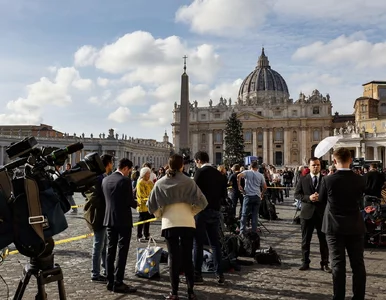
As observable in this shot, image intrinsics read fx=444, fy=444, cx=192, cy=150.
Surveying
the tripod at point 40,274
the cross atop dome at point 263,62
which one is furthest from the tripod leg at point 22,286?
the cross atop dome at point 263,62

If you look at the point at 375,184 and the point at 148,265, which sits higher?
the point at 375,184

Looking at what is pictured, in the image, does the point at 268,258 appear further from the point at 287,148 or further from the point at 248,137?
the point at 248,137

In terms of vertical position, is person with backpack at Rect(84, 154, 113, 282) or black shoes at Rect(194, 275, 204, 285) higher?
person with backpack at Rect(84, 154, 113, 282)

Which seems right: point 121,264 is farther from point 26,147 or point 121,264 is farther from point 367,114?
point 367,114

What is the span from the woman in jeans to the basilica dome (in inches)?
3981

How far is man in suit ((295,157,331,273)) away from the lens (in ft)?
23.8

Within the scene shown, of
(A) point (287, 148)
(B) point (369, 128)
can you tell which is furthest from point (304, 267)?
(A) point (287, 148)

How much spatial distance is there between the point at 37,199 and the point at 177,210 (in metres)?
2.72

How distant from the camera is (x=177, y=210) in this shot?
558 centimetres

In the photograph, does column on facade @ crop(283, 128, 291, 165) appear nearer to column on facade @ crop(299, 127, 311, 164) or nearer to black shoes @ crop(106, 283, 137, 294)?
column on facade @ crop(299, 127, 311, 164)

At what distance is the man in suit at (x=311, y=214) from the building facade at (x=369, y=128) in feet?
185

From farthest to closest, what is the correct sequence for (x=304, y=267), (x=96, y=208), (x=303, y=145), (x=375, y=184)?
(x=303, y=145), (x=375, y=184), (x=304, y=267), (x=96, y=208)

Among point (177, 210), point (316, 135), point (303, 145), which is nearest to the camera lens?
point (177, 210)

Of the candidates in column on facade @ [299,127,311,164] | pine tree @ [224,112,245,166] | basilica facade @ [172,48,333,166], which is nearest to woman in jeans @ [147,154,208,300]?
pine tree @ [224,112,245,166]
